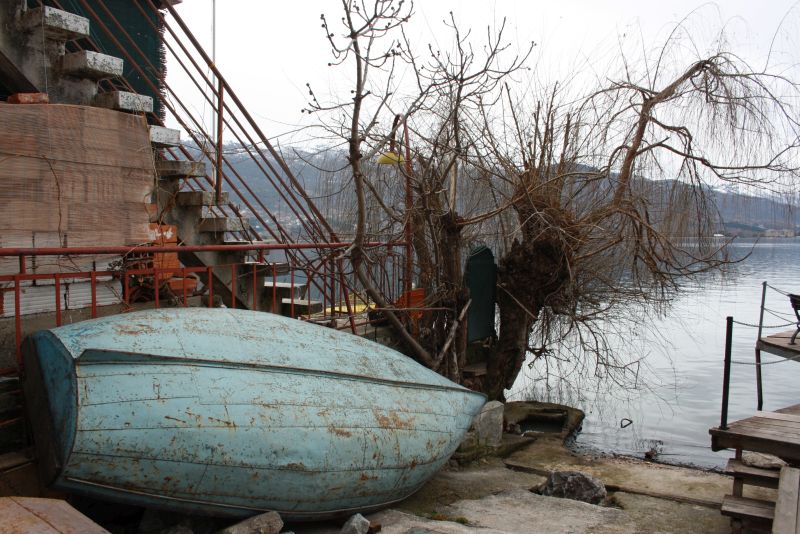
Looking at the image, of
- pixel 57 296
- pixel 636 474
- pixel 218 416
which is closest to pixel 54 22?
pixel 57 296

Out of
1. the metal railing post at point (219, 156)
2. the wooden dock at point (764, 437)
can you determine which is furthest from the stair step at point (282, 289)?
the wooden dock at point (764, 437)

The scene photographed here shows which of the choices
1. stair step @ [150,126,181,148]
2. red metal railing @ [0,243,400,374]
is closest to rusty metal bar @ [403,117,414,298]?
red metal railing @ [0,243,400,374]

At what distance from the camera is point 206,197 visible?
6191mm

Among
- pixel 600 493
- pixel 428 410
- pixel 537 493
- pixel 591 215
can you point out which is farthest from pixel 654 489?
pixel 591 215

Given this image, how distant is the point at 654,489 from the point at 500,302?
326 centimetres

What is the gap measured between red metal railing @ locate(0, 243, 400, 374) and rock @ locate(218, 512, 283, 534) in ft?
5.57

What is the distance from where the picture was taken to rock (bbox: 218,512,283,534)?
396 centimetres

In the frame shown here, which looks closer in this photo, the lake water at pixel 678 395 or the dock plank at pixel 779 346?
the dock plank at pixel 779 346

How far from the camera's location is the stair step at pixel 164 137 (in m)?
5.62

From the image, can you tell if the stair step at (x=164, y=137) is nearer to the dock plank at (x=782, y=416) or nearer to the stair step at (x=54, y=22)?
the stair step at (x=54, y=22)

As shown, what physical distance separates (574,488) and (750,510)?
4.94ft

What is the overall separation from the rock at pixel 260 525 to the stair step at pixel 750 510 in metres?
3.32

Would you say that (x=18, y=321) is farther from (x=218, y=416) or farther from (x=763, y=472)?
(x=763, y=472)

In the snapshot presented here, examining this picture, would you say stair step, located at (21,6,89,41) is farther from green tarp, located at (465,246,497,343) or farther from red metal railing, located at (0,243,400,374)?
green tarp, located at (465,246,497,343)
